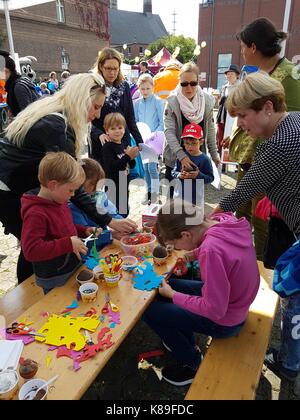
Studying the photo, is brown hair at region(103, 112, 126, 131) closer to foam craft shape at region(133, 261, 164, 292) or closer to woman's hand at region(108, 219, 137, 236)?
woman's hand at region(108, 219, 137, 236)

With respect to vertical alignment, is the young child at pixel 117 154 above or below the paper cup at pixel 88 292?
above

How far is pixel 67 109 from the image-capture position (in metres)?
2.23

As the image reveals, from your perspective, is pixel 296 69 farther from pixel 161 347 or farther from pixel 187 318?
pixel 161 347

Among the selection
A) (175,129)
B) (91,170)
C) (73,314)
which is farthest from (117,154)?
(73,314)

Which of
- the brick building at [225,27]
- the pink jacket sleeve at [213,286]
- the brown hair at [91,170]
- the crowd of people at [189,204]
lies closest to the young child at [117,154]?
the crowd of people at [189,204]

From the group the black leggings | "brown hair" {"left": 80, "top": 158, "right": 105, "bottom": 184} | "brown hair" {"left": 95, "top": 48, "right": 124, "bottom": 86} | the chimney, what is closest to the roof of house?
the chimney

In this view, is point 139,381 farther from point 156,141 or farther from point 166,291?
point 156,141

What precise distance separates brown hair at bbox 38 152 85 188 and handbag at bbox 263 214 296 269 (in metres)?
1.40

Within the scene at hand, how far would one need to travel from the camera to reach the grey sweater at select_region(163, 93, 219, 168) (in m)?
3.79

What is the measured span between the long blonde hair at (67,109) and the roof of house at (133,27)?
2300 inches

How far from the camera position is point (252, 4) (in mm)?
33562

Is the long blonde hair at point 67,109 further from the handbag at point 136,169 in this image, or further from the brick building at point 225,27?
the brick building at point 225,27

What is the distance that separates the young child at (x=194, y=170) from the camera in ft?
11.9
